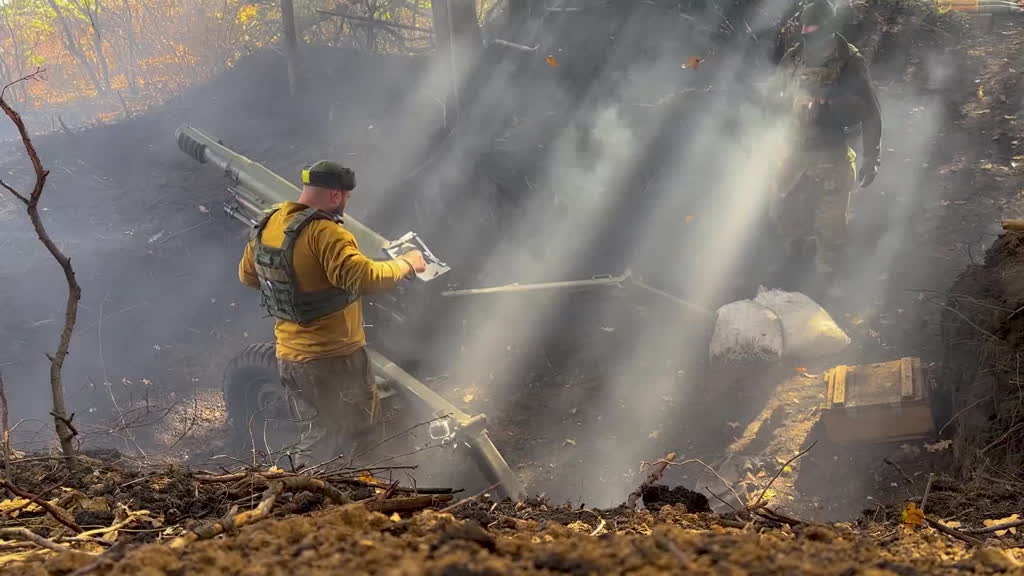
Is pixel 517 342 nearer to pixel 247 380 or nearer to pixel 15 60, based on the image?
pixel 247 380

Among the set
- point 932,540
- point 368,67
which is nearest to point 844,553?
point 932,540

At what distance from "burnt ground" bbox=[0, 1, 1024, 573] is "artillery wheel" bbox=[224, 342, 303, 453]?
0.44 meters

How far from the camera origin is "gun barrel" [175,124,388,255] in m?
4.95

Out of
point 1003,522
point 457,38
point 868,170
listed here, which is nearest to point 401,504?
point 1003,522

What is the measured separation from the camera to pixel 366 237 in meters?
4.93

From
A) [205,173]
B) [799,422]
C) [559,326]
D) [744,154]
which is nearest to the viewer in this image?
[799,422]

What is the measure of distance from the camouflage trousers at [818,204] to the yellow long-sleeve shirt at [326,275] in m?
3.87

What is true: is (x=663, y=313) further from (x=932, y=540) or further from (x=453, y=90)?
(x=453, y=90)

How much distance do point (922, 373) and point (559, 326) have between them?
2985 millimetres

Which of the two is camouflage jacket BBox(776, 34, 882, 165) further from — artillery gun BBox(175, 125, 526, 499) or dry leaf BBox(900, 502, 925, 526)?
dry leaf BBox(900, 502, 925, 526)

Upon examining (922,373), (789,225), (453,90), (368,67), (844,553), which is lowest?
(922,373)

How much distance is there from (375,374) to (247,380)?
3.62 ft

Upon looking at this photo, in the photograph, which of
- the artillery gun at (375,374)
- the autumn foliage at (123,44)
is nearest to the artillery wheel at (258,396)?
the artillery gun at (375,374)

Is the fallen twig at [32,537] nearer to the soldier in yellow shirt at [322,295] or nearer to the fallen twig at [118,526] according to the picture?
the fallen twig at [118,526]
